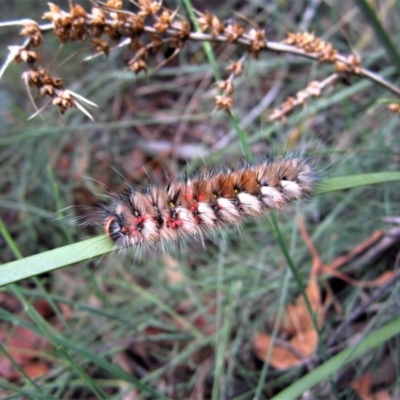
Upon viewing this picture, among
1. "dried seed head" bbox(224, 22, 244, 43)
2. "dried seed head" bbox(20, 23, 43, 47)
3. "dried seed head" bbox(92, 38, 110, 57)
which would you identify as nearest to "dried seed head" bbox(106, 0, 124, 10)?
"dried seed head" bbox(92, 38, 110, 57)

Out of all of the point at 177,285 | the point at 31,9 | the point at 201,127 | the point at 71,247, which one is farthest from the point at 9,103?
the point at 71,247

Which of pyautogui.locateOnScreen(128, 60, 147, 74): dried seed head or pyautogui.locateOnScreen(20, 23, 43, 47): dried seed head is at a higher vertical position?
pyautogui.locateOnScreen(20, 23, 43, 47): dried seed head

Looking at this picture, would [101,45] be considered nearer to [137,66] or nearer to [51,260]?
[137,66]

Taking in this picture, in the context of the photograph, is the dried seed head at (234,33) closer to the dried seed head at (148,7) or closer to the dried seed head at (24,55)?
the dried seed head at (148,7)

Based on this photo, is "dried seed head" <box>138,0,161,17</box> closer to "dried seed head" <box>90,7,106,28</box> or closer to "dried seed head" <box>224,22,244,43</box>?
"dried seed head" <box>90,7,106,28</box>

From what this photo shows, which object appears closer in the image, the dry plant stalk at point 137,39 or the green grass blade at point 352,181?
the dry plant stalk at point 137,39

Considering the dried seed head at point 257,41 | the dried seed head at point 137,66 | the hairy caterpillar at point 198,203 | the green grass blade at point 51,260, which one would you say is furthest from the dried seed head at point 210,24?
the green grass blade at point 51,260
